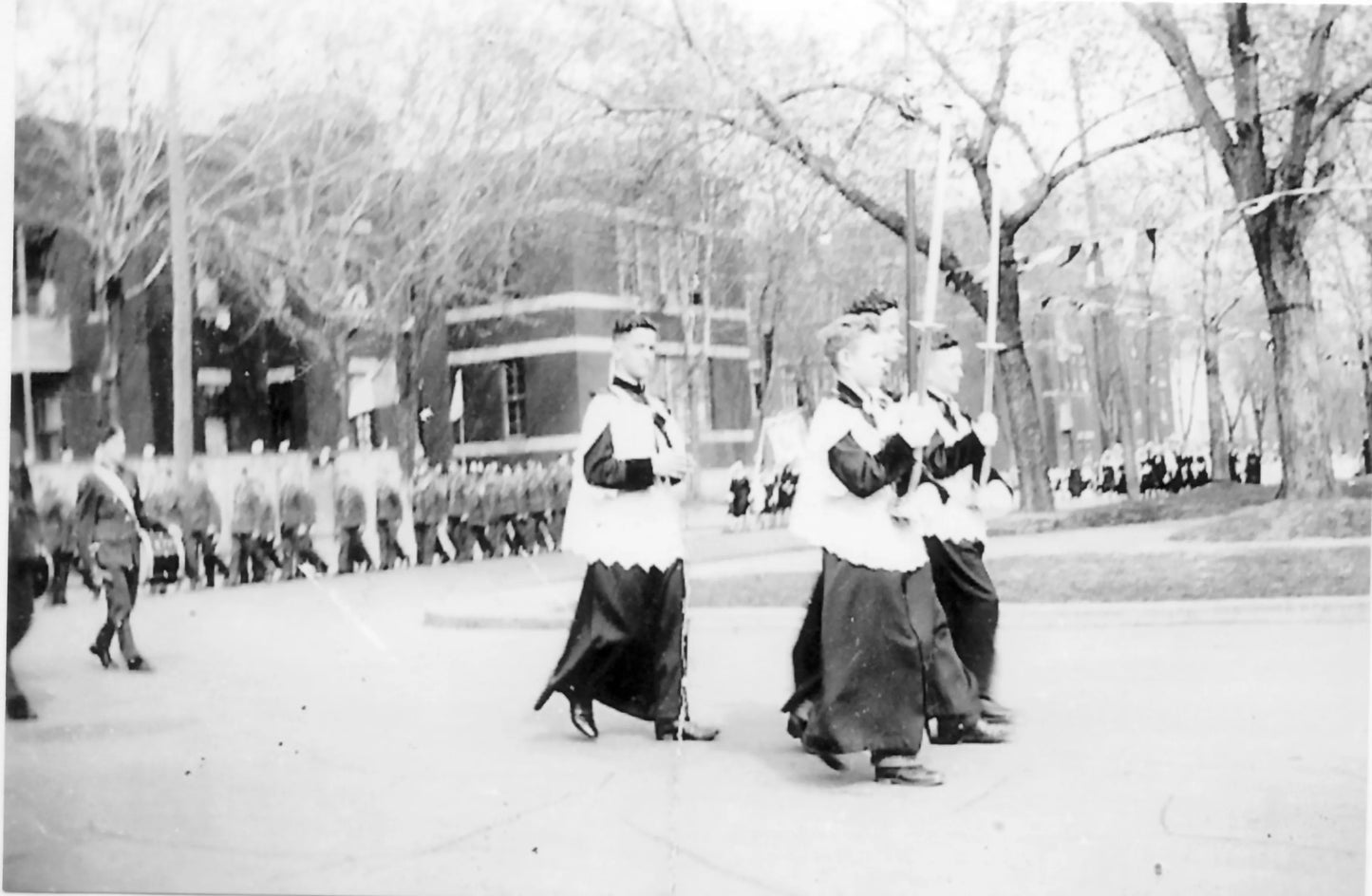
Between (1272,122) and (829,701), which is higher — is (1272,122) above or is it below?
above

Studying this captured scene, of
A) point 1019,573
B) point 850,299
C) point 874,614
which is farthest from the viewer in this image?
point 1019,573

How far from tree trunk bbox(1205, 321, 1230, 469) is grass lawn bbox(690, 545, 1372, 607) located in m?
0.33

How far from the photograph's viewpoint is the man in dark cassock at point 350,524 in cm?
393

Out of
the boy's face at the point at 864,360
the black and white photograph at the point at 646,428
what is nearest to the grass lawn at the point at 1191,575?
the black and white photograph at the point at 646,428

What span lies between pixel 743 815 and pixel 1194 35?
103 inches

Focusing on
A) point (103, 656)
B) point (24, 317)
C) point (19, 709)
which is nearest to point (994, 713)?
point (103, 656)

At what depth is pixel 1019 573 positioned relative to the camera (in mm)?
3949

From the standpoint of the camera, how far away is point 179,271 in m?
3.94

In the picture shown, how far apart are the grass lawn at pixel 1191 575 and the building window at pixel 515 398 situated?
1455 millimetres

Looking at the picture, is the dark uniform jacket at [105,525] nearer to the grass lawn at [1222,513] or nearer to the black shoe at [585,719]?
the black shoe at [585,719]

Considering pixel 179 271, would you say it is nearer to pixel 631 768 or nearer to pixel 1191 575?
pixel 631 768

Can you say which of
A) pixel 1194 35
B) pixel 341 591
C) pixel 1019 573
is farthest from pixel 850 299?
pixel 341 591

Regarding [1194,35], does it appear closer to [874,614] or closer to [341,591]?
[874,614]

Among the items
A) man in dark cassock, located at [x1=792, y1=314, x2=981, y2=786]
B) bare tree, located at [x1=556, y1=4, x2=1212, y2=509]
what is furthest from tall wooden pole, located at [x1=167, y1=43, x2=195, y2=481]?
man in dark cassock, located at [x1=792, y1=314, x2=981, y2=786]
